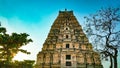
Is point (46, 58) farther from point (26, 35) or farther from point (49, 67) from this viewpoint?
point (26, 35)

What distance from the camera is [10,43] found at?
28.1 m

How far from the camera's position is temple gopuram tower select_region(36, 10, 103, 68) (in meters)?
50.1

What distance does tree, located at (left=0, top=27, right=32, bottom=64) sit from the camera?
27.8 m

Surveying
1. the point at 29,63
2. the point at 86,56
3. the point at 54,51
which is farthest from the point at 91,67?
the point at 29,63

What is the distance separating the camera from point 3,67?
27.0 meters

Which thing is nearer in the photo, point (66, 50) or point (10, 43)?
point (10, 43)

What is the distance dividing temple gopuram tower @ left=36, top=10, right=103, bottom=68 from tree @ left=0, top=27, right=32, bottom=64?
2120cm

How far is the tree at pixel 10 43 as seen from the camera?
27844mm

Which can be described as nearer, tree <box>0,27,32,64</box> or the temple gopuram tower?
tree <box>0,27,32,64</box>

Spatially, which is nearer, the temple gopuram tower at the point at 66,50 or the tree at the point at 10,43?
the tree at the point at 10,43

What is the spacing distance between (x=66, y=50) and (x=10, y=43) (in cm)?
2464

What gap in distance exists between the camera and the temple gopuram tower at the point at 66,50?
50.1 meters

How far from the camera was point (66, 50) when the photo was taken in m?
51.4

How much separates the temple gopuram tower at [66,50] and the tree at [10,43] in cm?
2120
